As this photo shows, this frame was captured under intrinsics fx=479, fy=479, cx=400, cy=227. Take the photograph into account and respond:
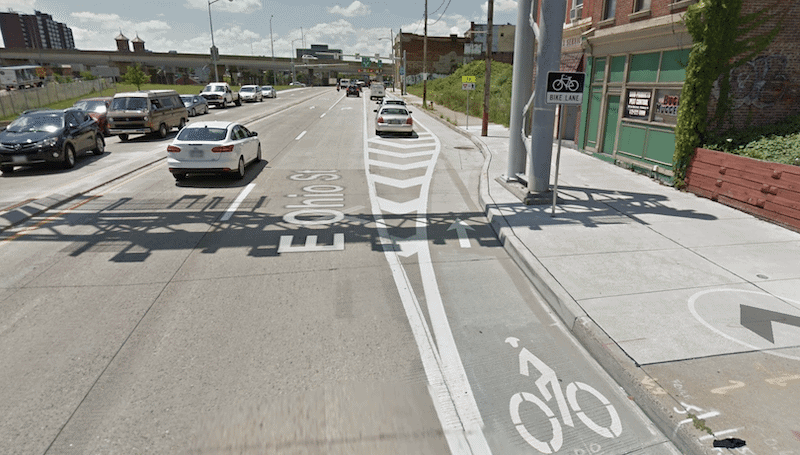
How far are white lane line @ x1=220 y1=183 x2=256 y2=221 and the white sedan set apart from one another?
68 cm

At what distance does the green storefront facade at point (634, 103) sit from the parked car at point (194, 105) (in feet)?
89.0

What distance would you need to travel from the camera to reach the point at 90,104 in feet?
79.3

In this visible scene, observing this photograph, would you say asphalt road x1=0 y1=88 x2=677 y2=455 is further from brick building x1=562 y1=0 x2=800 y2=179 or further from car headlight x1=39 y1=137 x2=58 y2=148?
brick building x1=562 y1=0 x2=800 y2=179

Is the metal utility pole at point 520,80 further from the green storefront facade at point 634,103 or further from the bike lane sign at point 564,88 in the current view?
the green storefront facade at point 634,103

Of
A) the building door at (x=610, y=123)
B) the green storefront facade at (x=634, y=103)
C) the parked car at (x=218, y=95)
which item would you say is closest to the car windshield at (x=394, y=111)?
the green storefront facade at (x=634, y=103)

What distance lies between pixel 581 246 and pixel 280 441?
5.76m

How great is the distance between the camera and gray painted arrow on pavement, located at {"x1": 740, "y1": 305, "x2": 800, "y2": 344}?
5.10m

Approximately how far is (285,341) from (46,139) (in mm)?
13409

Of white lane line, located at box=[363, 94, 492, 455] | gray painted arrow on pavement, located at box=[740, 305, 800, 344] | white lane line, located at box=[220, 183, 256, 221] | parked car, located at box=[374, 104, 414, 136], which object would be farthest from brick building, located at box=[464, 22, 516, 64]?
gray painted arrow on pavement, located at box=[740, 305, 800, 344]

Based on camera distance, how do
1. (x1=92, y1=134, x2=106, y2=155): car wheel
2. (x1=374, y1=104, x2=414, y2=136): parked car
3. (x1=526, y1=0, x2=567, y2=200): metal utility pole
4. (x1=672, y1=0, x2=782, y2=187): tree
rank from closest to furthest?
(x1=526, y1=0, x2=567, y2=200): metal utility pole < (x1=672, y1=0, x2=782, y2=187): tree < (x1=92, y1=134, x2=106, y2=155): car wheel < (x1=374, y1=104, x2=414, y2=136): parked car

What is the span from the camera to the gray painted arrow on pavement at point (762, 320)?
510 centimetres

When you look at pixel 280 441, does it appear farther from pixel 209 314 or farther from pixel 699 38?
pixel 699 38

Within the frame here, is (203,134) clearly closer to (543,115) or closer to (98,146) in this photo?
(98,146)

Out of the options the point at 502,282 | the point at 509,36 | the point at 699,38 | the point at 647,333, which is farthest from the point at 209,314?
the point at 509,36
